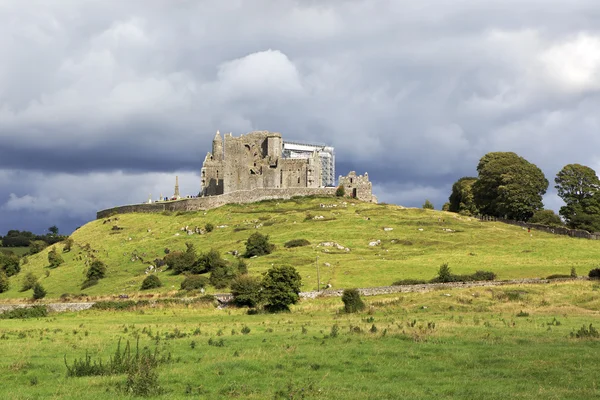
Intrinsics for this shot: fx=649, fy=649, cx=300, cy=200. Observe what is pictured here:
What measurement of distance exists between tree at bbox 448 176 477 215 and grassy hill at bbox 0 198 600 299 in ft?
36.5

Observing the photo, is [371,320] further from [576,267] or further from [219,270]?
[576,267]

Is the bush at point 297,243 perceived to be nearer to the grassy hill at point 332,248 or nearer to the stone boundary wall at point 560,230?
the grassy hill at point 332,248

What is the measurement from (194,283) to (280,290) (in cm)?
1807

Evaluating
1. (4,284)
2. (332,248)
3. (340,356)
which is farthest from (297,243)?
(340,356)

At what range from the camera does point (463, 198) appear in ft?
436

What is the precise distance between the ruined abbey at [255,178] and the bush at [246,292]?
253 ft

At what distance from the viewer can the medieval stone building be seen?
13938 cm

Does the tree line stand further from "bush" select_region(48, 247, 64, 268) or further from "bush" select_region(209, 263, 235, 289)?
"bush" select_region(48, 247, 64, 268)

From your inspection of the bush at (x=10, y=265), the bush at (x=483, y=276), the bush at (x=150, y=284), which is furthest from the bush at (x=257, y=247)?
the bush at (x=10, y=265)

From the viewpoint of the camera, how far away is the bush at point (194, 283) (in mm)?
68006

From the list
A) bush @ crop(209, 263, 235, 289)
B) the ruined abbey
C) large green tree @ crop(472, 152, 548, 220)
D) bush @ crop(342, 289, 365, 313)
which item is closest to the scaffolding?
the ruined abbey

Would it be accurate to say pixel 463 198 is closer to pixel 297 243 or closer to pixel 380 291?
pixel 297 243

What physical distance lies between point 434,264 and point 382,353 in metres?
47.8

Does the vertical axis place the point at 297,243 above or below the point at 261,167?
below
